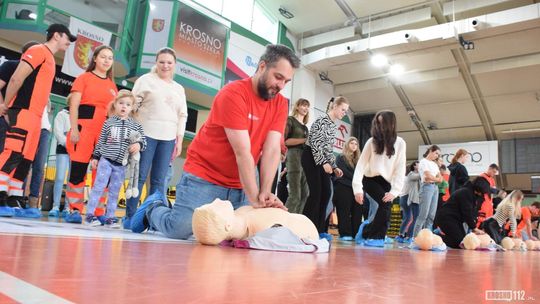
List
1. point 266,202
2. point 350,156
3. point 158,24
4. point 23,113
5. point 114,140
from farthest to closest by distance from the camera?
point 158,24 < point 350,156 < point 114,140 < point 23,113 < point 266,202

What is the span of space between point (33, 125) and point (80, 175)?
1.36 feet

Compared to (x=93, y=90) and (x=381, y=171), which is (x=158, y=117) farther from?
(x=381, y=171)

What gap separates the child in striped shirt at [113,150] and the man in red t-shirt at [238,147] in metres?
0.65

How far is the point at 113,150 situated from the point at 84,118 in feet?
1.15

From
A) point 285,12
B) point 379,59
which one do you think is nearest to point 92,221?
point 379,59

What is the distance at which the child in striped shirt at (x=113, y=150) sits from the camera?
8.36 feet

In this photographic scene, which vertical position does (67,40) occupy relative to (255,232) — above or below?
above

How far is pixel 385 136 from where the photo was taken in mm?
3107

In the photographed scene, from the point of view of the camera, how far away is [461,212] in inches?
152

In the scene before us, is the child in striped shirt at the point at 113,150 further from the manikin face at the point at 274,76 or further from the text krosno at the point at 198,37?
the text krosno at the point at 198,37

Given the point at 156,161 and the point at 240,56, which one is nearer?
the point at 156,161

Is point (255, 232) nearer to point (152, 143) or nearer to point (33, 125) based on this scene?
point (152, 143)

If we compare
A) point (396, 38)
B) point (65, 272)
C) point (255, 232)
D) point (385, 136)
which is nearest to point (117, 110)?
point (255, 232)

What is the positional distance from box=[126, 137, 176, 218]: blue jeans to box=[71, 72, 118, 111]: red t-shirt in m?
0.39
